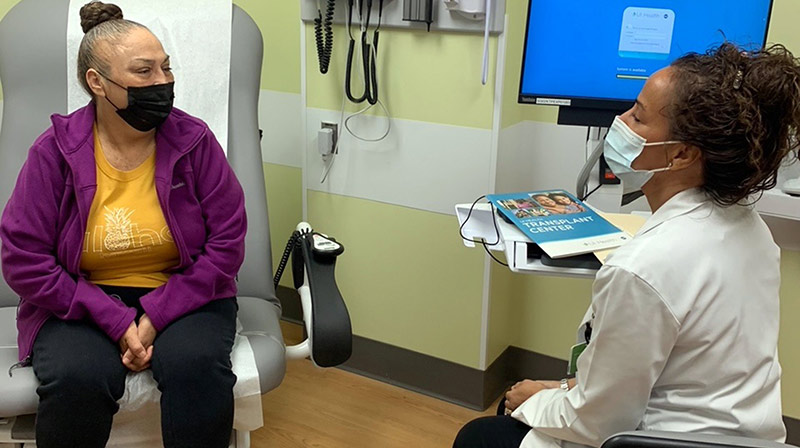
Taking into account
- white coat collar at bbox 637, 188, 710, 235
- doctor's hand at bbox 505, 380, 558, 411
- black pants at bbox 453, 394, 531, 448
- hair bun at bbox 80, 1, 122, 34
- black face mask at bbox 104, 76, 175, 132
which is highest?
hair bun at bbox 80, 1, 122, 34

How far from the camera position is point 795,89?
981 mm

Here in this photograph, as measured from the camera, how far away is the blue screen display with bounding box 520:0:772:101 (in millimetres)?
1500

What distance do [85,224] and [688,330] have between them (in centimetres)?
113

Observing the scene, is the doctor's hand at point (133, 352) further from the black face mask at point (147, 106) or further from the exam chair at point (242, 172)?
the black face mask at point (147, 106)

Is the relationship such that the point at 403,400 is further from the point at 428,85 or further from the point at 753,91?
the point at 753,91

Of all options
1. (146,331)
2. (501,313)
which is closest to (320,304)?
(146,331)

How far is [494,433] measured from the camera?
1295 mm

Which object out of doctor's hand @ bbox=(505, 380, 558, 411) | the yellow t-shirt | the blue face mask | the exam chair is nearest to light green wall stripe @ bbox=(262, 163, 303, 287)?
the exam chair

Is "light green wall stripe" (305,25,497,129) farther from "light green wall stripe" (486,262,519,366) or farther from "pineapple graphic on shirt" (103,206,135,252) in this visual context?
"pineapple graphic on shirt" (103,206,135,252)

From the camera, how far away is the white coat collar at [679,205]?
1.03 m

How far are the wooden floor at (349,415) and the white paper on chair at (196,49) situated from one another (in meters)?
0.82

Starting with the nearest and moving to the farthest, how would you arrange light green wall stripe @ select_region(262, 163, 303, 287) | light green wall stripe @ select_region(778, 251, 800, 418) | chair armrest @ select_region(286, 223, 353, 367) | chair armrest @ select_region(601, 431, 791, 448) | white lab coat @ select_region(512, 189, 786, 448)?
chair armrest @ select_region(601, 431, 791, 448) → white lab coat @ select_region(512, 189, 786, 448) → chair armrest @ select_region(286, 223, 353, 367) → light green wall stripe @ select_region(778, 251, 800, 418) → light green wall stripe @ select_region(262, 163, 303, 287)

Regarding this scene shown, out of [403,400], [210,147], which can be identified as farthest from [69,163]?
[403,400]

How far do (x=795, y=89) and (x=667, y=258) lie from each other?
0.29 m
